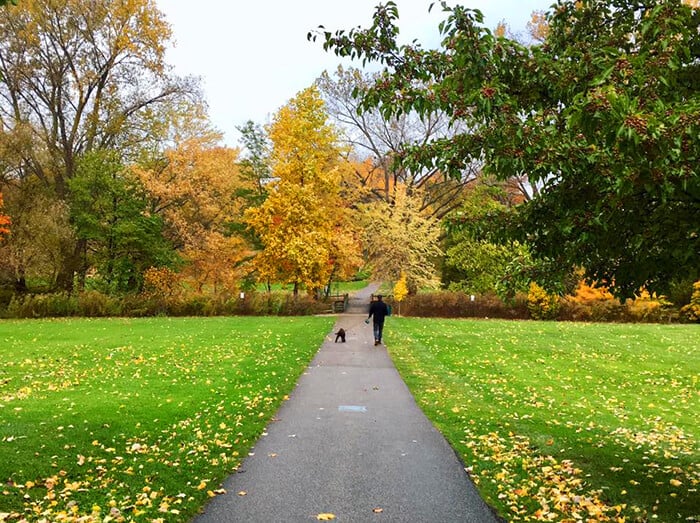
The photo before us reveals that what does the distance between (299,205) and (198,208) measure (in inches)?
237

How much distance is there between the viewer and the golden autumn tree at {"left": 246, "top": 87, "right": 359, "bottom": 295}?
25641 millimetres

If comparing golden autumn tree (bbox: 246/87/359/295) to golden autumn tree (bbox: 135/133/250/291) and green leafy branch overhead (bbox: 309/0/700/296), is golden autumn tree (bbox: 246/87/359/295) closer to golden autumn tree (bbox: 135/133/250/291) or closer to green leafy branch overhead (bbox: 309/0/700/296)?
golden autumn tree (bbox: 135/133/250/291)

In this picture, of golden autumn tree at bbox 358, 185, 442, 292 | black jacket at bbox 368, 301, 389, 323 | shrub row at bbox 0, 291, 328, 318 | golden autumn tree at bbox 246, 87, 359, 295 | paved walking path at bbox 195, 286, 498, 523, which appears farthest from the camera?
golden autumn tree at bbox 358, 185, 442, 292

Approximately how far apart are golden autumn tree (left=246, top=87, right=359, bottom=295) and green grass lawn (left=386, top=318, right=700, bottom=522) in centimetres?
1004

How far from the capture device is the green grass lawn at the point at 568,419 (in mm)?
4590

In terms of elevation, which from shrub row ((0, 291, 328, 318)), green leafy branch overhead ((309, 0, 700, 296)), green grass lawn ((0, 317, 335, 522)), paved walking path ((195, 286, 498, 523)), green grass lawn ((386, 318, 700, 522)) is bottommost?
green grass lawn ((0, 317, 335, 522))

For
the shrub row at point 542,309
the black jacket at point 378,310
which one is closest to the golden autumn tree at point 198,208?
the shrub row at point 542,309

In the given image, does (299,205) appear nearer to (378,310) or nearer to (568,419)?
(378,310)

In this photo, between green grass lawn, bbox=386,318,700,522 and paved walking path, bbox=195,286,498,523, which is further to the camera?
green grass lawn, bbox=386,318,700,522

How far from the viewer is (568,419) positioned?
7809 millimetres

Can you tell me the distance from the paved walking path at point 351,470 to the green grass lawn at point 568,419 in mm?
314

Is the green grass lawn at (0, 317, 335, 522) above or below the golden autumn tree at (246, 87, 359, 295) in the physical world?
below

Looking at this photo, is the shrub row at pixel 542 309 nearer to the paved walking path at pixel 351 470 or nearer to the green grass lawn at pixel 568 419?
the green grass lawn at pixel 568 419

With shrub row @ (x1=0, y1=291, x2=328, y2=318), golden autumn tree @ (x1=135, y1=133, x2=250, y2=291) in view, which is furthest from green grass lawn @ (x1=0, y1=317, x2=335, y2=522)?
golden autumn tree @ (x1=135, y1=133, x2=250, y2=291)
